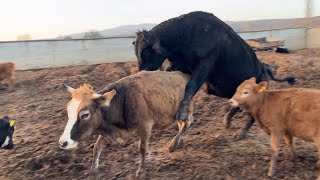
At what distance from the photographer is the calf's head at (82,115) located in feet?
17.3

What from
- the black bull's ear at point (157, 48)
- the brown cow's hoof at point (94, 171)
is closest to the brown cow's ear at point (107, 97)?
the brown cow's hoof at point (94, 171)

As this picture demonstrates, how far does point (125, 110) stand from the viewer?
586cm

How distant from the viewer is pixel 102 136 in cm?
593

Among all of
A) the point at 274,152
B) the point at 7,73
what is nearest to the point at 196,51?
the point at 274,152

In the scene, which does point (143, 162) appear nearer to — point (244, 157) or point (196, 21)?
point (244, 157)

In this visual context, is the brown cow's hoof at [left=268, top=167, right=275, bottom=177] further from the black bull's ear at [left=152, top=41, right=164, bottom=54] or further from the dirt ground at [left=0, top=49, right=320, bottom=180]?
the black bull's ear at [left=152, top=41, right=164, bottom=54]

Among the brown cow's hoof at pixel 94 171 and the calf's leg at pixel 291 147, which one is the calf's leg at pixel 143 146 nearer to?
the brown cow's hoof at pixel 94 171

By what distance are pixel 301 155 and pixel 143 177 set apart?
2478 mm

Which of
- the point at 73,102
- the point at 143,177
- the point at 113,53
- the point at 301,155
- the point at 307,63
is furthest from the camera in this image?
the point at 113,53

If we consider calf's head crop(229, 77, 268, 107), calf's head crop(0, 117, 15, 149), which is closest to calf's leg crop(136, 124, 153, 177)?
calf's head crop(229, 77, 268, 107)

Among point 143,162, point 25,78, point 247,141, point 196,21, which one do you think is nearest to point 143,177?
point 143,162

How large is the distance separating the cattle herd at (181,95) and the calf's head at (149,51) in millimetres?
17

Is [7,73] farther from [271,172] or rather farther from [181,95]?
[271,172]

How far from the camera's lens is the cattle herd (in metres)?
5.49
